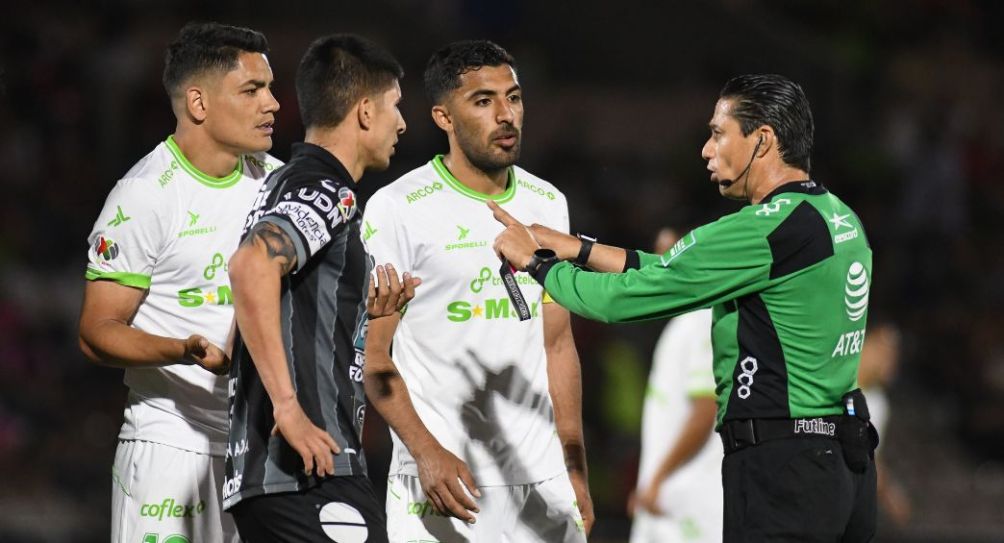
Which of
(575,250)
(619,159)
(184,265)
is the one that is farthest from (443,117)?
(619,159)

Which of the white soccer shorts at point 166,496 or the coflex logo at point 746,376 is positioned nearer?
the coflex logo at point 746,376

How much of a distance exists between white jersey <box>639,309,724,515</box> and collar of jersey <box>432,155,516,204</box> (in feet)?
6.00

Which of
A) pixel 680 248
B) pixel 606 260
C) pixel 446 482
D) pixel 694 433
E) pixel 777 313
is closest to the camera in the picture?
pixel 777 313

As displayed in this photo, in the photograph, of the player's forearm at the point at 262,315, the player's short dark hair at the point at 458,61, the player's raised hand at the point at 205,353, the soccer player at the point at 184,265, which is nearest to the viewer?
the player's forearm at the point at 262,315

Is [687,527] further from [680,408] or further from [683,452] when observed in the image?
[680,408]

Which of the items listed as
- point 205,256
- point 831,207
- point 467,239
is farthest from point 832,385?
Result: point 205,256

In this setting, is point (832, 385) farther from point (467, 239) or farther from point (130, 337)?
point (130, 337)

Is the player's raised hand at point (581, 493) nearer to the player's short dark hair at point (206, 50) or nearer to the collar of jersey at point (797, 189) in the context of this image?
the collar of jersey at point (797, 189)

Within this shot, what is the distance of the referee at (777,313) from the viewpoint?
4.95 m

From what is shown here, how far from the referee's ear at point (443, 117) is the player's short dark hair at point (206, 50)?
79 centimetres

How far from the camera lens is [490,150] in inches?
231

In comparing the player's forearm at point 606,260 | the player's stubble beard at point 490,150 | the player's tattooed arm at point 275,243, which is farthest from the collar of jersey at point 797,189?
the player's tattooed arm at point 275,243

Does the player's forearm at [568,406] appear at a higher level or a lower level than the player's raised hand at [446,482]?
higher

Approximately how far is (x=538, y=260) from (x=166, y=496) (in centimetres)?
174
